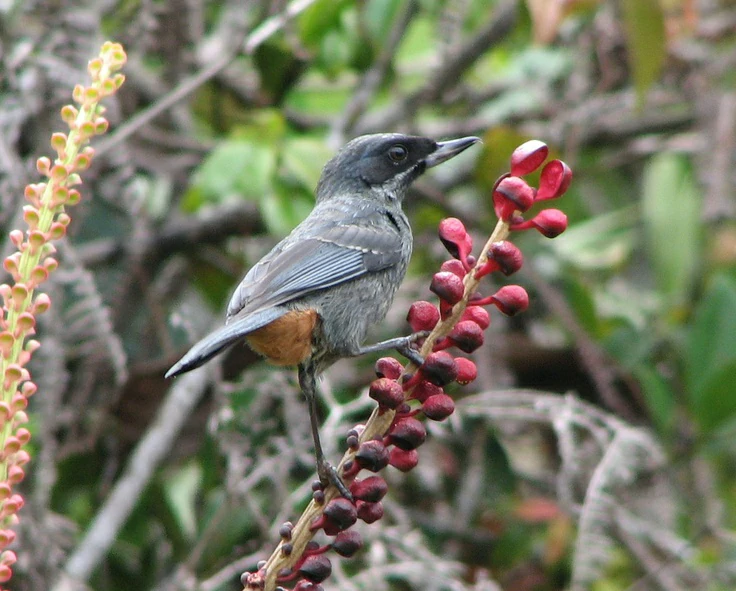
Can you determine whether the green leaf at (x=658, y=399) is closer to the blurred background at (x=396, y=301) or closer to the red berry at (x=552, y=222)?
the blurred background at (x=396, y=301)

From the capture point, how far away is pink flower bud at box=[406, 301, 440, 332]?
6.42 ft

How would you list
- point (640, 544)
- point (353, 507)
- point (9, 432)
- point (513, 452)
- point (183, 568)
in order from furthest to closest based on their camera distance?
point (513, 452)
point (640, 544)
point (183, 568)
point (353, 507)
point (9, 432)

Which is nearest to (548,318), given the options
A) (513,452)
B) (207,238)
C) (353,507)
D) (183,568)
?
(513,452)

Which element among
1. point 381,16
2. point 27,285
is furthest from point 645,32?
point 27,285

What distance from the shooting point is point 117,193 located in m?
3.97

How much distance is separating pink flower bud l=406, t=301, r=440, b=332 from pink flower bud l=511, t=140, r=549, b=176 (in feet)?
1.11

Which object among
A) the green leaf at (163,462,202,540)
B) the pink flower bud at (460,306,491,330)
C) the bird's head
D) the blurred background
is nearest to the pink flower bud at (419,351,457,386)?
the pink flower bud at (460,306,491,330)

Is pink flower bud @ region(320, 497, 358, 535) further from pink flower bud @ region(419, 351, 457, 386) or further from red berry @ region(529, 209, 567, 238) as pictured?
red berry @ region(529, 209, 567, 238)

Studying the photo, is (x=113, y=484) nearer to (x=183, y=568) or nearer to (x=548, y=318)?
(x=183, y=568)

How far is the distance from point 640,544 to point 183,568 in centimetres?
209

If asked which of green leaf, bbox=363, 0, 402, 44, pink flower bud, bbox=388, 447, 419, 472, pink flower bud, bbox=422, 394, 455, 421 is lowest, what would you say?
pink flower bud, bbox=388, 447, 419, 472

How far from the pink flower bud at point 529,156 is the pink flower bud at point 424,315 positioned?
337 millimetres

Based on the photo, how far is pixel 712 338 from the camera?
A: 4188 millimetres

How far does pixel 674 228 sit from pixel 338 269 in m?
2.28
